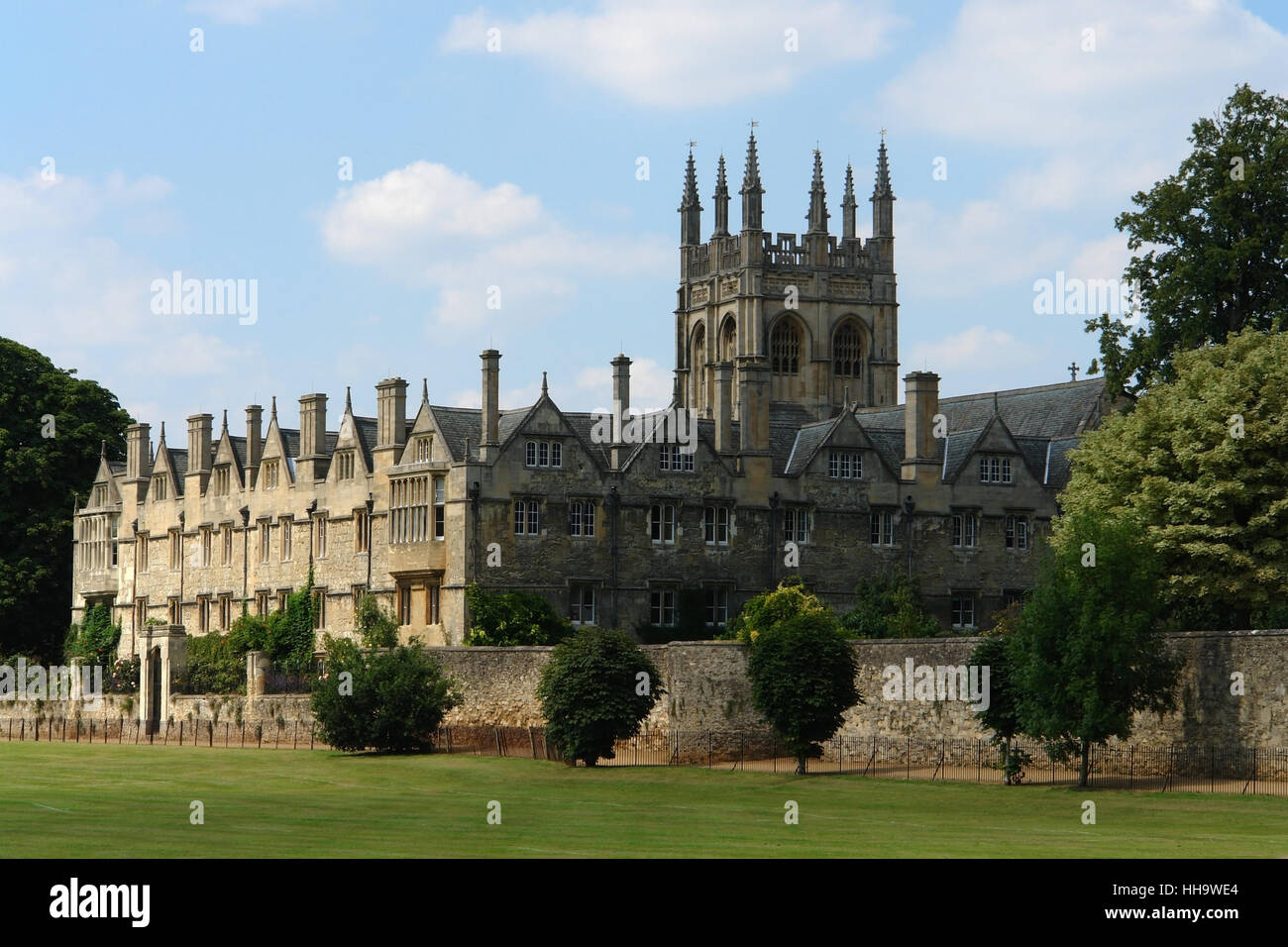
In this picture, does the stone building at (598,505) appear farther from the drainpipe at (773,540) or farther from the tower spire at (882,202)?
the tower spire at (882,202)

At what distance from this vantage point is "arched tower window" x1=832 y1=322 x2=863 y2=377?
109438 mm

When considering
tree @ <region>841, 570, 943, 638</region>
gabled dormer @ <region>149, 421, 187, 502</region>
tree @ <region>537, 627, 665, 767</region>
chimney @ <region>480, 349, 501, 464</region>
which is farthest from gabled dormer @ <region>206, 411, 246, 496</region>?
tree @ <region>537, 627, 665, 767</region>

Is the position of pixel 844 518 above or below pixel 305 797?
above

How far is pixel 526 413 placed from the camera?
68750 mm

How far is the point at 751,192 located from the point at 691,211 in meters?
8.01

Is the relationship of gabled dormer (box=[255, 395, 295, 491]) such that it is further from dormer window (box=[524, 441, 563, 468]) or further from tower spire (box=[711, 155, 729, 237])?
tower spire (box=[711, 155, 729, 237])

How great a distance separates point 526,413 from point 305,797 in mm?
27401

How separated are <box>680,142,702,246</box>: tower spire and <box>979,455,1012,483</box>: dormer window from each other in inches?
1736

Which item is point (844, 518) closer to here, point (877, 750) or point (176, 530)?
point (877, 750)

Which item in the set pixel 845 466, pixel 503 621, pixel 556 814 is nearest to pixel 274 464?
pixel 503 621

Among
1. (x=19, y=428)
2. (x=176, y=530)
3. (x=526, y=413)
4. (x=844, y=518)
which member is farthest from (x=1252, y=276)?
(x=19, y=428)

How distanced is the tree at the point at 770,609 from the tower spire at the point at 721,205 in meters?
48.9

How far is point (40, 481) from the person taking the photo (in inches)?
3529
